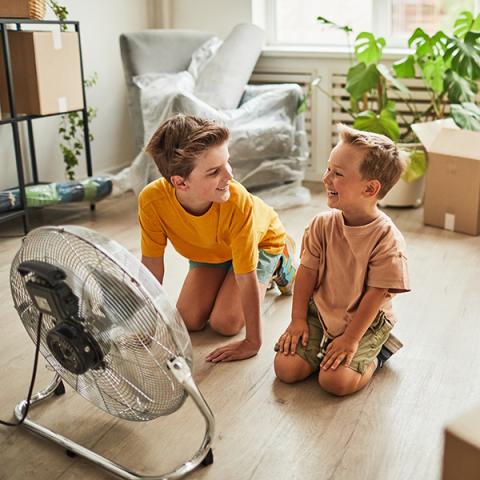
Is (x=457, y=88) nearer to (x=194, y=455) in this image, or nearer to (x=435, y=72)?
(x=435, y=72)

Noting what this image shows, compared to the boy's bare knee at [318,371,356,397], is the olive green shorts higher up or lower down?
higher up

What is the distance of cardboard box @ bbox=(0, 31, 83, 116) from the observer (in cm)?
300

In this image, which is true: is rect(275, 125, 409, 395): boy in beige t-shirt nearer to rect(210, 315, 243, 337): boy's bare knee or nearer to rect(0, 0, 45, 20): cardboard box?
rect(210, 315, 243, 337): boy's bare knee

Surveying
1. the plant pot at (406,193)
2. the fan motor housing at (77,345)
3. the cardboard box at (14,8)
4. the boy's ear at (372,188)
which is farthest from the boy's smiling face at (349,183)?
the cardboard box at (14,8)

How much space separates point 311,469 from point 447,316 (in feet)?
3.09

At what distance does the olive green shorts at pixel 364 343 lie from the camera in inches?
72.0

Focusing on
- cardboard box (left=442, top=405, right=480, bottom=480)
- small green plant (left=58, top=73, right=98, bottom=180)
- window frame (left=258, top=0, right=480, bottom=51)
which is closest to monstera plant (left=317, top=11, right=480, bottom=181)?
window frame (left=258, top=0, right=480, bottom=51)

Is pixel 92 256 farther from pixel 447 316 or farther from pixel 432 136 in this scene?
pixel 432 136

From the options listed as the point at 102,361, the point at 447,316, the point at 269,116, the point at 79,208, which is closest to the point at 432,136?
the point at 269,116

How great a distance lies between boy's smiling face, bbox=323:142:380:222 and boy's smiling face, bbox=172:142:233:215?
26 cm

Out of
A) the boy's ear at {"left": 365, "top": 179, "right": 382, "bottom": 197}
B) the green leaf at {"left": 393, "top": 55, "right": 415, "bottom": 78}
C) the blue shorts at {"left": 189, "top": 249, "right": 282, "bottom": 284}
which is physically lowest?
the blue shorts at {"left": 189, "top": 249, "right": 282, "bottom": 284}

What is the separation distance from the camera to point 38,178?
363cm

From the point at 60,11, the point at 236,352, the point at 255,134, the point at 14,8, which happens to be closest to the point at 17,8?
the point at 14,8

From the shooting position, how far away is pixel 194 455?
1.50 metres
